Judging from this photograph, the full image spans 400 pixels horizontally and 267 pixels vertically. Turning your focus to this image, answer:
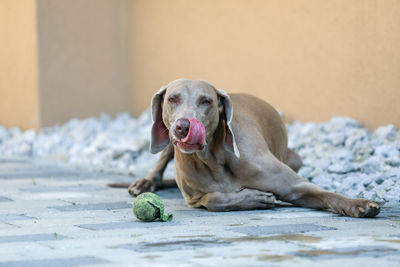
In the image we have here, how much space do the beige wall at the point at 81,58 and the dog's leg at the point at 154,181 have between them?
A: 4082 mm

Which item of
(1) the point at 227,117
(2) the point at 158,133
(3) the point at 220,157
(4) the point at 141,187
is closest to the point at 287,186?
(3) the point at 220,157

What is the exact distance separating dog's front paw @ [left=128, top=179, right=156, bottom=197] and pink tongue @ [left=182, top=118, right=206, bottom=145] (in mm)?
1331

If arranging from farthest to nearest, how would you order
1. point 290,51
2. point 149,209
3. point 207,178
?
point 290,51 < point 207,178 < point 149,209

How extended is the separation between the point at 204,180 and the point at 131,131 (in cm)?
438

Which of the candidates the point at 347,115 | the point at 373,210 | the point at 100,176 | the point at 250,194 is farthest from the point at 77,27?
the point at 373,210

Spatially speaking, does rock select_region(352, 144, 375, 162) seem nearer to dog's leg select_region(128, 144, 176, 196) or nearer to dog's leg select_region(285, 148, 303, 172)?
dog's leg select_region(285, 148, 303, 172)

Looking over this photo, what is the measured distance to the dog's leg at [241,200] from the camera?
14.3 feet

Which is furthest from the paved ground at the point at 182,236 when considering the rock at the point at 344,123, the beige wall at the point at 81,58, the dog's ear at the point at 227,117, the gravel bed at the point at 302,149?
the beige wall at the point at 81,58

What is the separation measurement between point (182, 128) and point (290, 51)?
3.33m

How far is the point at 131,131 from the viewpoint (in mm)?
8828

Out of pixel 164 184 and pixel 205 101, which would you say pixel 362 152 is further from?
pixel 205 101

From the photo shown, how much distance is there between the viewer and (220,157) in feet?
14.7

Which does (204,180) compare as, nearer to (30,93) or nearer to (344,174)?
(344,174)

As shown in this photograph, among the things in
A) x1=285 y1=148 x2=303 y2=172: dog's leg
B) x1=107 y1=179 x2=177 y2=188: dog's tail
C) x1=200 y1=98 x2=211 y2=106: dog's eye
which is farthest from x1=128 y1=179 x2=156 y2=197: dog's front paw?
x1=200 y1=98 x2=211 y2=106: dog's eye
